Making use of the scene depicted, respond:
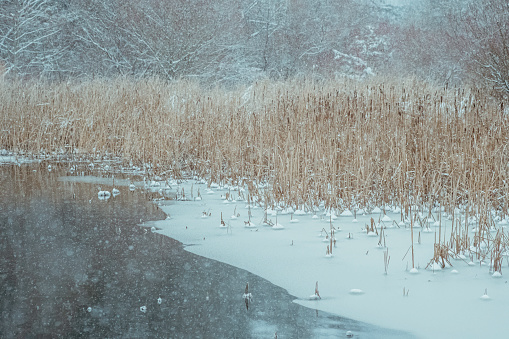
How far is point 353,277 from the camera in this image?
331cm

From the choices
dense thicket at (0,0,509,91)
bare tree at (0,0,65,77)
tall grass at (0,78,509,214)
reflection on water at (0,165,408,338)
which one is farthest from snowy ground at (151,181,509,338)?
bare tree at (0,0,65,77)

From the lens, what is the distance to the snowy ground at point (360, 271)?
8.89 ft

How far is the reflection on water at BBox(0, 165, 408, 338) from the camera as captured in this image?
2598 millimetres

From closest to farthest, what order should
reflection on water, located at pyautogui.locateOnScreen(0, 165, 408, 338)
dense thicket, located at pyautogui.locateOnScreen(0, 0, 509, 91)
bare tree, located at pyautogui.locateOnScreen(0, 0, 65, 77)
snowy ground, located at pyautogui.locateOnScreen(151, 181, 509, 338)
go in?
reflection on water, located at pyautogui.locateOnScreen(0, 165, 408, 338)
snowy ground, located at pyautogui.locateOnScreen(151, 181, 509, 338)
dense thicket, located at pyautogui.locateOnScreen(0, 0, 509, 91)
bare tree, located at pyautogui.locateOnScreen(0, 0, 65, 77)

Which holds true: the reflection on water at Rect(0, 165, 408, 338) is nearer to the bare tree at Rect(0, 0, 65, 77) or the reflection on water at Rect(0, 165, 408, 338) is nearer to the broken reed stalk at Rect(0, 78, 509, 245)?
the broken reed stalk at Rect(0, 78, 509, 245)

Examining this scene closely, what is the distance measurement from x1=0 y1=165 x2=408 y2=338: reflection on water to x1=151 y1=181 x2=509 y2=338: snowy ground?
157mm

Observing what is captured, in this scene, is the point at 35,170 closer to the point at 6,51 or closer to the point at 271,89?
the point at 271,89

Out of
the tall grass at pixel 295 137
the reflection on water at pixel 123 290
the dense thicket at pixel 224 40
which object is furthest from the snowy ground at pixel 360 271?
the dense thicket at pixel 224 40

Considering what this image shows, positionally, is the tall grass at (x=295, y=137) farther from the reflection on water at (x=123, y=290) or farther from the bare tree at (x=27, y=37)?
the bare tree at (x=27, y=37)

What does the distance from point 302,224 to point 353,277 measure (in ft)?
4.45

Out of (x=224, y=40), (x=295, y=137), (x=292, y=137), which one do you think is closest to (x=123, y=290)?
(x=292, y=137)

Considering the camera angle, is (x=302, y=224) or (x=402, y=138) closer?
(x=302, y=224)

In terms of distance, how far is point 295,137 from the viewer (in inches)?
251

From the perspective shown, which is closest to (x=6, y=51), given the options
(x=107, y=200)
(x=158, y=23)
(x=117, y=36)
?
(x=117, y=36)
